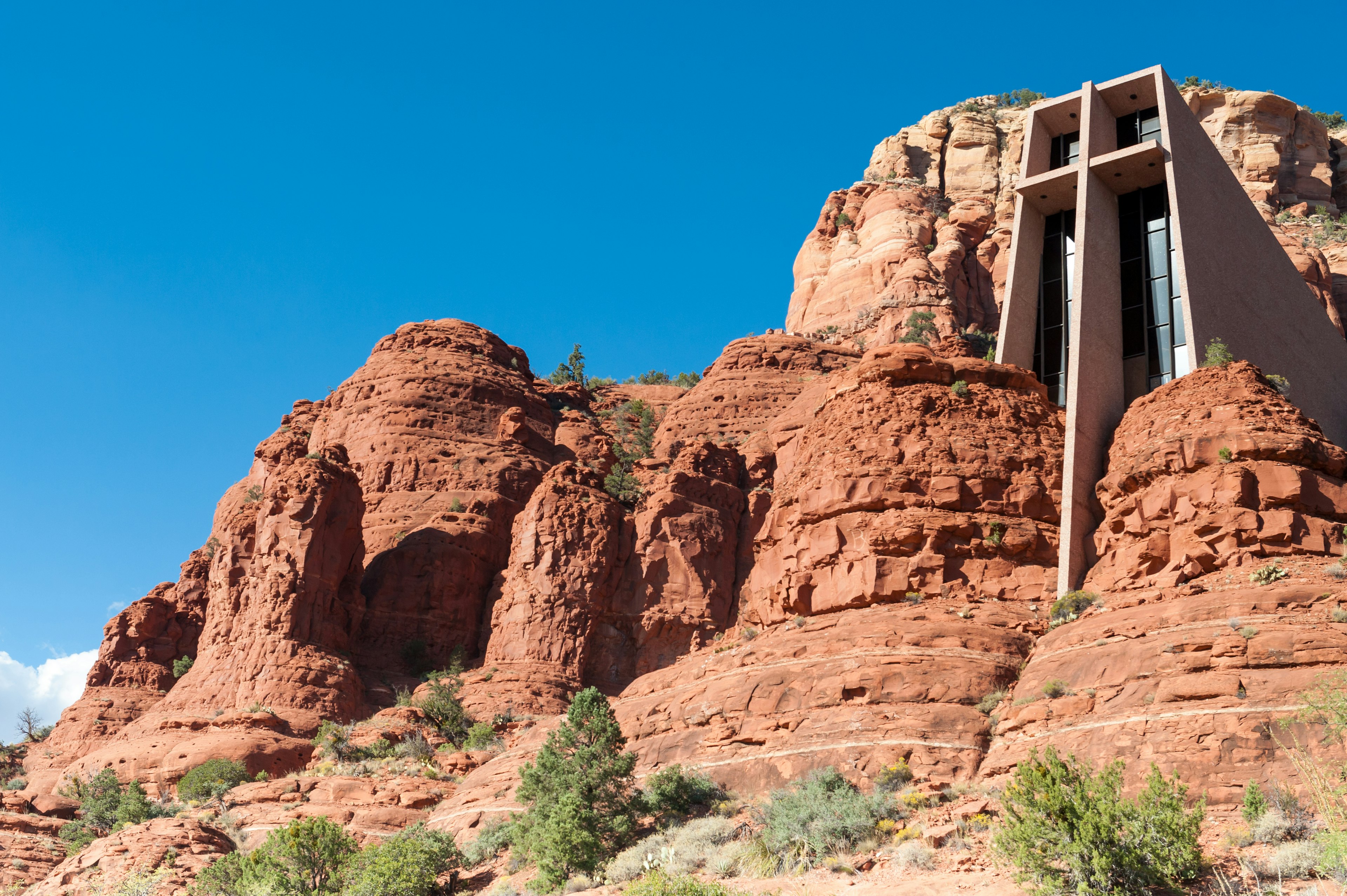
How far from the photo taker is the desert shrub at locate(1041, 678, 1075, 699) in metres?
24.9

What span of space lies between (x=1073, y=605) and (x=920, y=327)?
36.6 metres

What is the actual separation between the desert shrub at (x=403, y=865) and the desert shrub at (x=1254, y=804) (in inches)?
601

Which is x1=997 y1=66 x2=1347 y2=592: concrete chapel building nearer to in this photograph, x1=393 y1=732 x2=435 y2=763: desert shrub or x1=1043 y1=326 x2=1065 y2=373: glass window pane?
x1=1043 y1=326 x2=1065 y2=373: glass window pane

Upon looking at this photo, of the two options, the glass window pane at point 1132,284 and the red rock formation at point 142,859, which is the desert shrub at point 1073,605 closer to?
the glass window pane at point 1132,284

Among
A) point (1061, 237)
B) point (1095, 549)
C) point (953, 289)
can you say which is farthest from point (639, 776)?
point (953, 289)

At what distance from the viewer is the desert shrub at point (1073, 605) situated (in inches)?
1113

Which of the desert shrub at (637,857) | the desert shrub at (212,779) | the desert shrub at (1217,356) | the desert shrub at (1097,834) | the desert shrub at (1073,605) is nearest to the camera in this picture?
the desert shrub at (1097,834)

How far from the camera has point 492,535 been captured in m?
55.7

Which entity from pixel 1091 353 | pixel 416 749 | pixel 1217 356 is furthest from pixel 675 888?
pixel 1091 353

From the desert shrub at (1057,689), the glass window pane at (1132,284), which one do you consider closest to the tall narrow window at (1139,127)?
the glass window pane at (1132,284)

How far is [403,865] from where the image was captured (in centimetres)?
2650

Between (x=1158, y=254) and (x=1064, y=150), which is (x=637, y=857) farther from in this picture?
(x=1064, y=150)

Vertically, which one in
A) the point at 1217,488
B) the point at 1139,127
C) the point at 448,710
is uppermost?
the point at 1139,127

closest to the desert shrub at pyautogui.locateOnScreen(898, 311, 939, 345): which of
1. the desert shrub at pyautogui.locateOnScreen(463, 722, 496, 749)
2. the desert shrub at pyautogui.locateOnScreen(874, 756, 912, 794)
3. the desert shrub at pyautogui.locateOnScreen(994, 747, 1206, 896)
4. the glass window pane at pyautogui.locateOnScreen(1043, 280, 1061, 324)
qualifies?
the glass window pane at pyautogui.locateOnScreen(1043, 280, 1061, 324)
